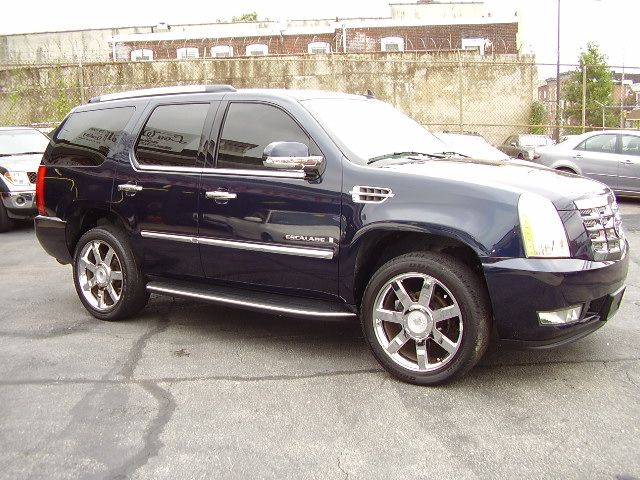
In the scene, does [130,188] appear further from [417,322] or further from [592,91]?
[592,91]

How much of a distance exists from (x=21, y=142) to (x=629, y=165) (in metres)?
11.0

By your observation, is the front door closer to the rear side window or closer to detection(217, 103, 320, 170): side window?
detection(217, 103, 320, 170): side window

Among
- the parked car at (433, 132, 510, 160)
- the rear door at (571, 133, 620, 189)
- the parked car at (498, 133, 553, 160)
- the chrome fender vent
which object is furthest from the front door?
the parked car at (498, 133, 553, 160)

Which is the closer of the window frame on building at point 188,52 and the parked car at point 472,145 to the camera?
the parked car at point 472,145

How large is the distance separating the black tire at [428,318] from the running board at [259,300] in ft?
0.82

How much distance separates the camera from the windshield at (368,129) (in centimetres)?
444

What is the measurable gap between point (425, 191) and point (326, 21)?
44.7 metres

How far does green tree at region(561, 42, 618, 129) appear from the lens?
30.8 m

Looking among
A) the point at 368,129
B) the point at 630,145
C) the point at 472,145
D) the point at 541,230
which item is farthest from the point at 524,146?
the point at 541,230

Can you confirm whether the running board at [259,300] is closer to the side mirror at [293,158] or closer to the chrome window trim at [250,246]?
the chrome window trim at [250,246]

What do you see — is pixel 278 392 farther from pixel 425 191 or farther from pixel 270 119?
pixel 270 119

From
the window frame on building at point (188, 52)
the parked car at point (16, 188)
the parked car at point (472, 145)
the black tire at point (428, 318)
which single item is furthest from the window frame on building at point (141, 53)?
the black tire at point (428, 318)

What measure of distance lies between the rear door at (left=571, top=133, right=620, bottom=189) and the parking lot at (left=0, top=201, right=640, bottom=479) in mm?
8345

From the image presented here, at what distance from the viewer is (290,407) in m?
3.75
